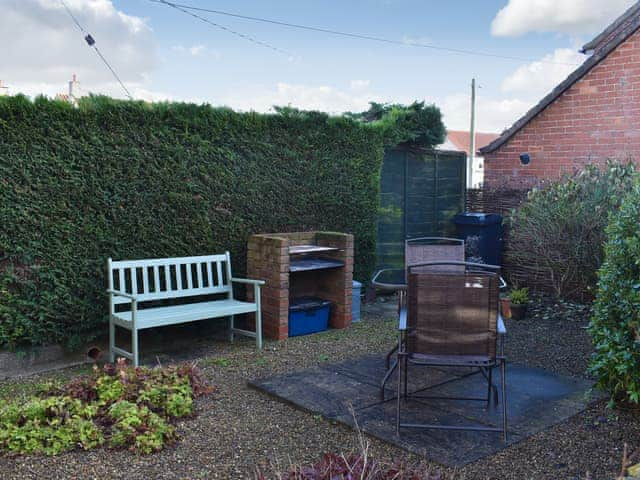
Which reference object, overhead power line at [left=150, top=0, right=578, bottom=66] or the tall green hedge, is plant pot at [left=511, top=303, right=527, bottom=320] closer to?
the tall green hedge

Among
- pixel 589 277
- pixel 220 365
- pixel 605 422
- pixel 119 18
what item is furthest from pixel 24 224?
pixel 119 18

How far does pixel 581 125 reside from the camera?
346 inches

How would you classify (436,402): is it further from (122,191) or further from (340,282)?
(122,191)

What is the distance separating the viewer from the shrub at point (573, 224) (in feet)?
23.4

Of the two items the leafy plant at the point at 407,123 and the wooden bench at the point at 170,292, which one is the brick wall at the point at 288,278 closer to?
the wooden bench at the point at 170,292

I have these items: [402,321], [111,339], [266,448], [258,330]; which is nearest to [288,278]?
[258,330]

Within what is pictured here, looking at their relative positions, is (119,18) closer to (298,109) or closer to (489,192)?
(298,109)

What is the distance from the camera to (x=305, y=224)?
739 centimetres

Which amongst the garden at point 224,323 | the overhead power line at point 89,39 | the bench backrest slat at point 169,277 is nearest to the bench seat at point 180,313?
the bench backrest slat at point 169,277

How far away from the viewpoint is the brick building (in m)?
8.28

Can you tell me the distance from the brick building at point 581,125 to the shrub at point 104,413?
22.1 ft

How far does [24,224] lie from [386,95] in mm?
5735

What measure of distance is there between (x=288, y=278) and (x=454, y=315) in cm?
294

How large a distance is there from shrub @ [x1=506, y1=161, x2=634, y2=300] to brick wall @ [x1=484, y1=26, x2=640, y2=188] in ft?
2.36
